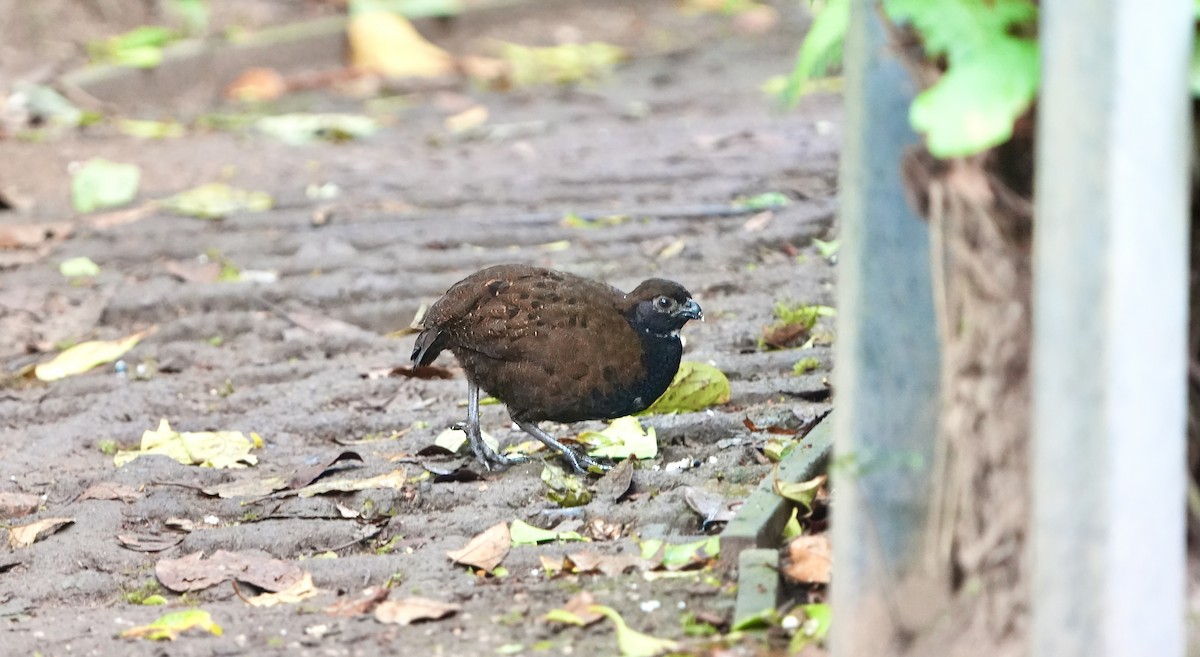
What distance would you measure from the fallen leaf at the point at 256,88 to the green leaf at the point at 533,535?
26.2 feet

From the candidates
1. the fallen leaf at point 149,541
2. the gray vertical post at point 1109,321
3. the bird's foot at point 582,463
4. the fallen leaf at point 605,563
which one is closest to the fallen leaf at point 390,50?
the bird's foot at point 582,463

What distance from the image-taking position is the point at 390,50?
12477 millimetres

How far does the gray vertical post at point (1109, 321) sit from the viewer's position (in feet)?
6.40

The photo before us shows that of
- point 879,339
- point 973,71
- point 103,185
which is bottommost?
point 103,185

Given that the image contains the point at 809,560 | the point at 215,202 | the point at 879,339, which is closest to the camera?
the point at 879,339

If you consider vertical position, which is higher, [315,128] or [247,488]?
[315,128]

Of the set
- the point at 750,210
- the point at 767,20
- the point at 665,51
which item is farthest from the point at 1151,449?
the point at 767,20

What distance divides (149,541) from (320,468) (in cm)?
61

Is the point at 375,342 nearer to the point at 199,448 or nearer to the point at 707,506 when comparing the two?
the point at 199,448

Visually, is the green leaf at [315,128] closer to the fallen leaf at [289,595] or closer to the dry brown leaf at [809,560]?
the fallen leaf at [289,595]

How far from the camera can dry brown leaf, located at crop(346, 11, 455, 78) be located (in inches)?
484

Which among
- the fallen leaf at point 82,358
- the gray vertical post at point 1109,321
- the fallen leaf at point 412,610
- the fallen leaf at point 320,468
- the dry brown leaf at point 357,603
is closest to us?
the gray vertical post at point 1109,321

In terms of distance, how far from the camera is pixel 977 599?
91.8 inches

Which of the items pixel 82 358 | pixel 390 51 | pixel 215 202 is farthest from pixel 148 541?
pixel 390 51
